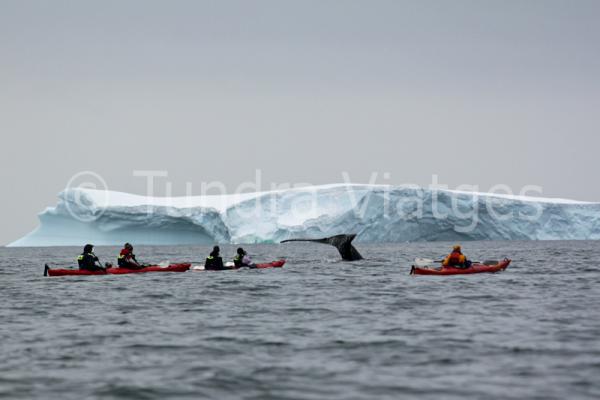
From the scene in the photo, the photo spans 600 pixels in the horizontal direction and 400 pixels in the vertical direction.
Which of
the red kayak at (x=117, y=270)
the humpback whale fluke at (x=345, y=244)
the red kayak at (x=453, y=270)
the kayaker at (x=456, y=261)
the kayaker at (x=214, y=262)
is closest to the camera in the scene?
the red kayak at (x=453, y=270)

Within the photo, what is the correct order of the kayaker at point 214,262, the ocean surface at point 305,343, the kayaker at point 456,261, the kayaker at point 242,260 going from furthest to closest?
the kayaker at point 242,260, the kayaker at point 214,262, the kayaker at point 456,261, the ocean surface at point 305,343

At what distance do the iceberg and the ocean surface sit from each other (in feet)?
158

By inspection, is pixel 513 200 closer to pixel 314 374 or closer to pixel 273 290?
pixel 273 290

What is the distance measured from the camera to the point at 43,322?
14102 millimetres

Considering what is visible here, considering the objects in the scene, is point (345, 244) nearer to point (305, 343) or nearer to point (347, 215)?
point (305, 343)

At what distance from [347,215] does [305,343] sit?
5773 centimetres

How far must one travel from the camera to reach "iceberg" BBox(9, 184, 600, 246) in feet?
225

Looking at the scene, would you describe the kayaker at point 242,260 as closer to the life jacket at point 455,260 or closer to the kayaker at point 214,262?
the kayaker at point 214,262

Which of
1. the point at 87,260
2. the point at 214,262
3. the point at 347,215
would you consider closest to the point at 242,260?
the point at 214,262

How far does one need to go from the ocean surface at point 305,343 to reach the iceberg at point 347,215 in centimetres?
4816

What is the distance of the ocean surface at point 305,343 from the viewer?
8.47 meters

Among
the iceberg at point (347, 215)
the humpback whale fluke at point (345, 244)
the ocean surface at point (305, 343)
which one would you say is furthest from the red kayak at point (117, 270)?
the iceberg at point (347, 215)

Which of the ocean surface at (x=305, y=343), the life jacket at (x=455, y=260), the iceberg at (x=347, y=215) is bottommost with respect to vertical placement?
the ocean surface at (x=305, y=343)

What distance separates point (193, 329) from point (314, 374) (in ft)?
14.0
